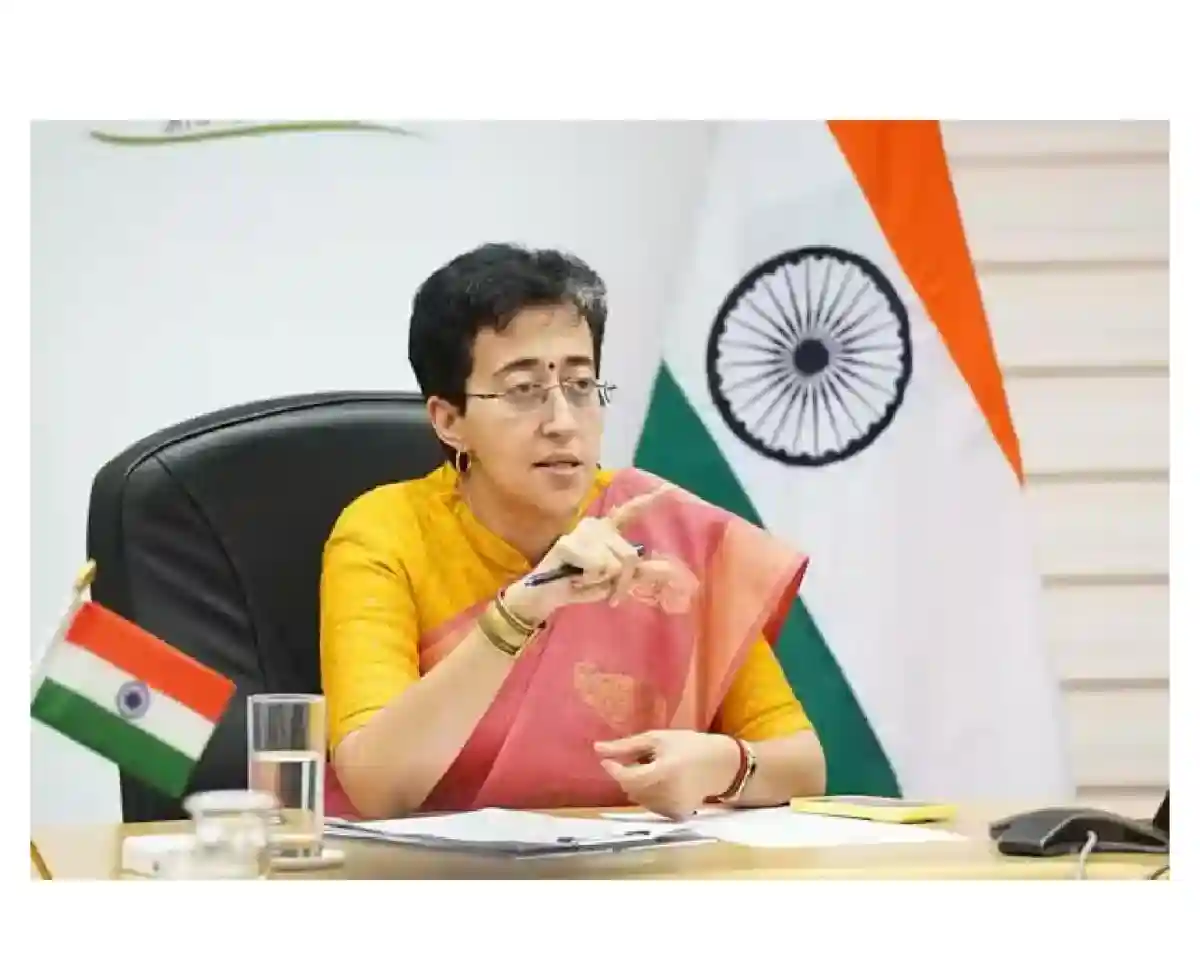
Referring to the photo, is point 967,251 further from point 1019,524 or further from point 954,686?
point 954,686

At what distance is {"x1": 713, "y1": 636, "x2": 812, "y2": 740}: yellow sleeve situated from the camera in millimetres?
2141

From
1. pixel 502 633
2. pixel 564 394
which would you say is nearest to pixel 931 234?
pixel 564 394

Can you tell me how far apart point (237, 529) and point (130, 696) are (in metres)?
0.24

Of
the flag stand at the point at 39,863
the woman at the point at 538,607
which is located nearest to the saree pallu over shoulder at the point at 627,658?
the woman at the point at 538,607

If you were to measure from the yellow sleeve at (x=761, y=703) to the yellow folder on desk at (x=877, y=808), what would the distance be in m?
0.10

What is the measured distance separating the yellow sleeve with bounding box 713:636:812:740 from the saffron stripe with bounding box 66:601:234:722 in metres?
0.63

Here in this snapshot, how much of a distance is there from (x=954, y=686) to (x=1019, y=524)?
0.75ft

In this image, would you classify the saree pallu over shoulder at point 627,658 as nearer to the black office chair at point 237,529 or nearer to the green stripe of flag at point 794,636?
the green stripe of flag at point 794,636

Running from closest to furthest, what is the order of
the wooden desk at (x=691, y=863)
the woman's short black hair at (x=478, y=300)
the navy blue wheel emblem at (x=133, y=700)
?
the wooden desk at (x=691, y=863)
the navy blue wheel emblem at (x=133, y=700)
the woman's short black hair at (x=478, y=300)

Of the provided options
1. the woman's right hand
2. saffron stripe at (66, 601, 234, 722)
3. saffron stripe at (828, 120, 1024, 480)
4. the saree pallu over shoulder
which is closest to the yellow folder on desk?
the saree pallu over shoulder

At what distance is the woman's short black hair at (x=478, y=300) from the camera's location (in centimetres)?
213

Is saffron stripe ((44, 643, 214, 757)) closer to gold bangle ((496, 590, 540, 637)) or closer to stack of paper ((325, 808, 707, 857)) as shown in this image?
stack of paper ((325, 808, 707, 857))

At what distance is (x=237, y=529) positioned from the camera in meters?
2.10
